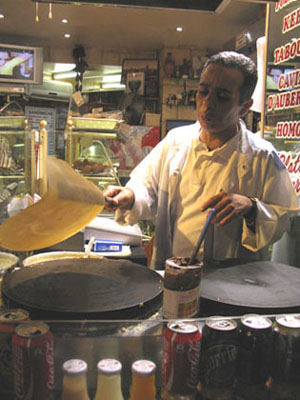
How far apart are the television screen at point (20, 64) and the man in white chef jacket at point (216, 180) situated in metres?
2.65

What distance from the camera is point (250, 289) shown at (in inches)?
41.0

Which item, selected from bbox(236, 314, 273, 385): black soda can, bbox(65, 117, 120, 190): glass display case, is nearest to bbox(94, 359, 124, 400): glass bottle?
bbox(236, 314, 273, 385): black soda can

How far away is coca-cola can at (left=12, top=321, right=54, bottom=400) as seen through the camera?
27.5 inches

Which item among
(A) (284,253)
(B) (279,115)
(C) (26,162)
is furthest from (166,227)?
(C) (26,162)

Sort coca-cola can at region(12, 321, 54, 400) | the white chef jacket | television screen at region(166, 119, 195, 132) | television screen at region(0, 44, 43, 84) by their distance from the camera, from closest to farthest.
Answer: coca-cola can at region(12, 321, 54, 400) → the white chef jacket → television screen at region(0, 44, 43, 84) → television screen at region(166, 119, 195, 132)

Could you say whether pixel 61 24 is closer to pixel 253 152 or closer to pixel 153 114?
pixel 153 114

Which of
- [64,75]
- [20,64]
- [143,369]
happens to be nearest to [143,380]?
[143,369]

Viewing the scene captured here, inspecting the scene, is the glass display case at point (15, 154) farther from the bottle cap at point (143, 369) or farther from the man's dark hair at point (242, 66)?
the bottle cap at point (143, 369)

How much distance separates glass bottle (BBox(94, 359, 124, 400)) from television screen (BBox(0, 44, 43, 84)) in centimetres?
383

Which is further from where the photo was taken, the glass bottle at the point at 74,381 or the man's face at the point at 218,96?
the man's face at the point at 218,96

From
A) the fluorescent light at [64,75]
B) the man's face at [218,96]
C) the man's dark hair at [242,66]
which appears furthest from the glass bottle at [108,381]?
the fluorescent light at [64,75]

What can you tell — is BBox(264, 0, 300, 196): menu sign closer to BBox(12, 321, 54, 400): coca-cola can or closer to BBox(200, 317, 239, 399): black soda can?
BBox(200, 317, 239, 399): black soda can

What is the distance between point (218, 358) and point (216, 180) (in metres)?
1.05

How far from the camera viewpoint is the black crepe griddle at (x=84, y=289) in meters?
0.88
